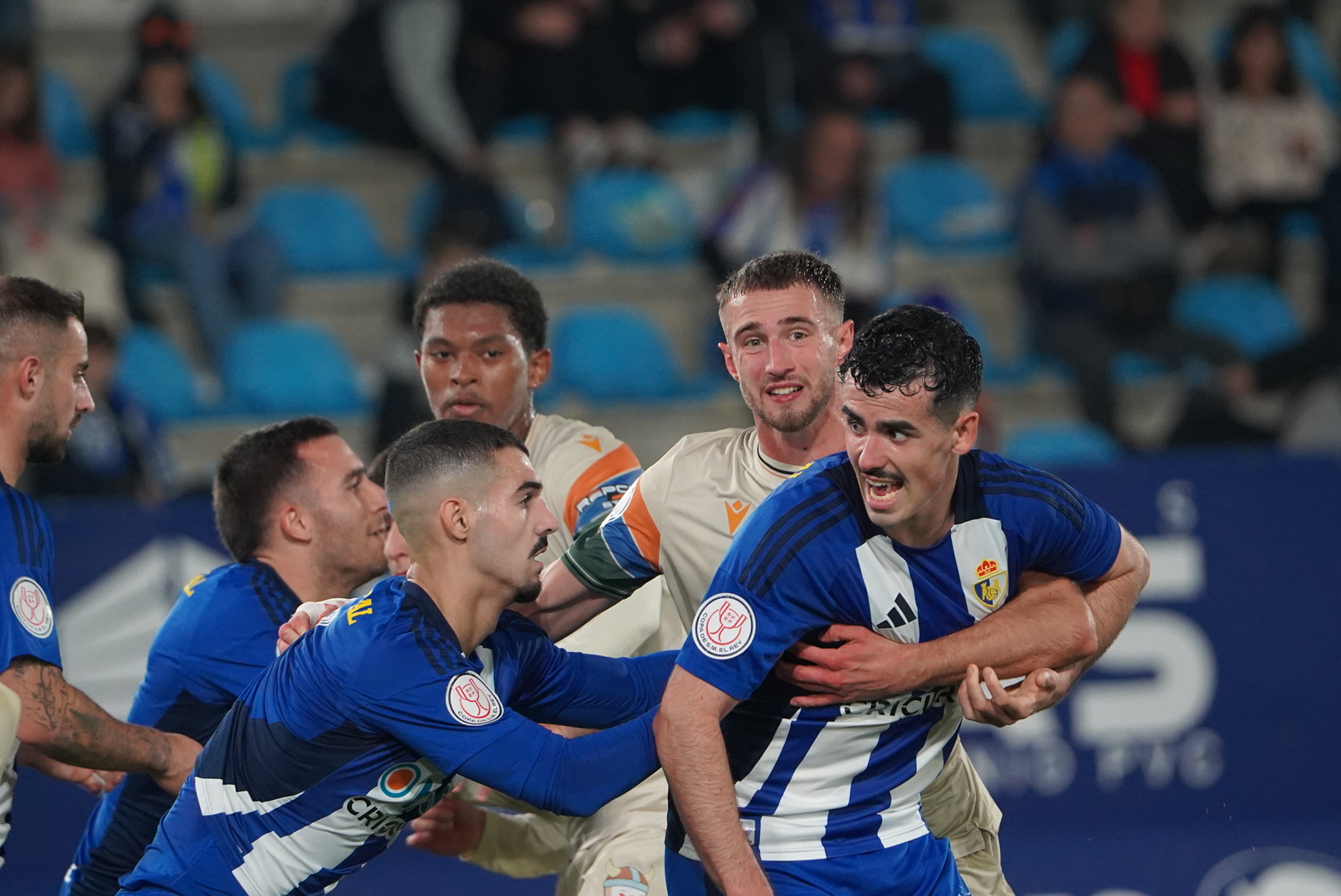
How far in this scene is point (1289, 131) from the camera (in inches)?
396

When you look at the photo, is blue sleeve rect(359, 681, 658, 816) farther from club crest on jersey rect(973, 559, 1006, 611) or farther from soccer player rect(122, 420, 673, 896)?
club crest on jersey rect(973, 559, 1006, 611)

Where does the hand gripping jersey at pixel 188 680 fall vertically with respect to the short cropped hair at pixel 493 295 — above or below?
below

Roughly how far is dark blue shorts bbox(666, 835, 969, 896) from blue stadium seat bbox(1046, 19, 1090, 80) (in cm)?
788

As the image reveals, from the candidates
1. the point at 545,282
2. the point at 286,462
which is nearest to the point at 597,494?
the point at 286,462

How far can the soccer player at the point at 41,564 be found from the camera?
3861mm

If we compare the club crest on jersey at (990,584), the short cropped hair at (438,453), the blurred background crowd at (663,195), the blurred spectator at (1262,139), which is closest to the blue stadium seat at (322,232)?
the blurred background crowd at (663,195)

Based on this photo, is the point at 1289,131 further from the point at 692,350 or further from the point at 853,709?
the point at 853,709

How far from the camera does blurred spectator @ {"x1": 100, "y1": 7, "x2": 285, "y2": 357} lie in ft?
30.1

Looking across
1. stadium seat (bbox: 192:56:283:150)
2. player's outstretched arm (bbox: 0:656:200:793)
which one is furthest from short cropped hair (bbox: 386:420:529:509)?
stadium seat (bbox: 192:56:283:150)

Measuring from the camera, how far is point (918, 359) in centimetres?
350

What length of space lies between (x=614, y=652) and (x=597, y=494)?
47 centimetres

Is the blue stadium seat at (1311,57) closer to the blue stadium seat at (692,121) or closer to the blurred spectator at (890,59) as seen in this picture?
the blurred spectator at (890,59)

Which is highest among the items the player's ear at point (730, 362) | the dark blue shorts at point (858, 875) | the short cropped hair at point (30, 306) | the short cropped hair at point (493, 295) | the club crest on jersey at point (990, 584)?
the short cropped hair at point (30, 306)

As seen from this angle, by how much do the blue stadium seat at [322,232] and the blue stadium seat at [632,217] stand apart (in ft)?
3.87
